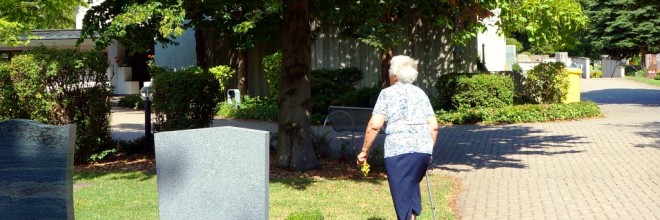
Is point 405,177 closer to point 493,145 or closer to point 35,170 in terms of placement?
point 35,170

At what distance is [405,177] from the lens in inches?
320

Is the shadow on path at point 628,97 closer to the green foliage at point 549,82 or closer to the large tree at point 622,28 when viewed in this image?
the green foliage at point 549,82

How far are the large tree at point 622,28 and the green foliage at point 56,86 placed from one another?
135 ft

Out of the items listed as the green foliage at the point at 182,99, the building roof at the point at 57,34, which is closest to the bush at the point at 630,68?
the building roof at the point at 57,34

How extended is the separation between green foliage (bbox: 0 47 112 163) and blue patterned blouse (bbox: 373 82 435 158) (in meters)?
6.79

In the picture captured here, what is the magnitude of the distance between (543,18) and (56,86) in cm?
1087

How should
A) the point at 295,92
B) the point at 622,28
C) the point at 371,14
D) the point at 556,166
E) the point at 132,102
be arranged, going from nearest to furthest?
the point at 295,92 → the point at 556,166 → the point at 371,14 → the point at 132,102 → the point at 622,28

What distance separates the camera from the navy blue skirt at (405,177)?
26.6 feet

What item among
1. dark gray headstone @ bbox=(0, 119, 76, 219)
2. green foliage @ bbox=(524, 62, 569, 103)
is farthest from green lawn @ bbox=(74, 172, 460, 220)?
green foliage @ bbox=(524, 62, 569, 103)

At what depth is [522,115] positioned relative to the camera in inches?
845

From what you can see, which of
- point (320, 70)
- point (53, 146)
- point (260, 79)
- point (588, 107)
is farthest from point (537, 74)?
point (53, 146)

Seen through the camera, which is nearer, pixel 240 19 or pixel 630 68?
pixel 240 19

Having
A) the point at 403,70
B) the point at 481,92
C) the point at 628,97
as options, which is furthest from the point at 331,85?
the point at 403,70

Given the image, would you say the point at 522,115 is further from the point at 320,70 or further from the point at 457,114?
the point at 320,70
